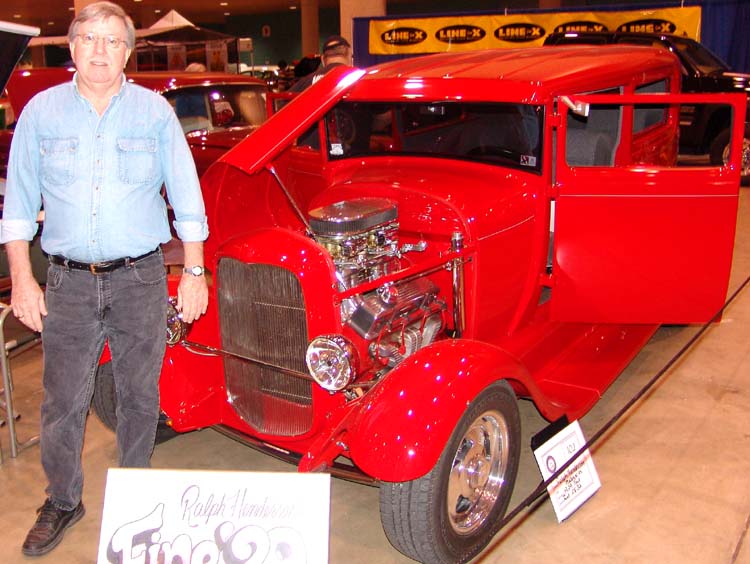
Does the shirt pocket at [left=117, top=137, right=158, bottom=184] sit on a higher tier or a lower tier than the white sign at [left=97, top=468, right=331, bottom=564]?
higher

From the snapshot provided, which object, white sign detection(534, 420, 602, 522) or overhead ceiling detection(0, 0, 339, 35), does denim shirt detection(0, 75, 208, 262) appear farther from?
overhead ceiling detection(0, 0, 339, 35)

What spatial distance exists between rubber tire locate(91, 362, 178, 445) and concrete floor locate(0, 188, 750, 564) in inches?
8.4

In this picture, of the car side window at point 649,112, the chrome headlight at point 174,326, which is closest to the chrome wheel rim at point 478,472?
the chrome headlight at point 174,326

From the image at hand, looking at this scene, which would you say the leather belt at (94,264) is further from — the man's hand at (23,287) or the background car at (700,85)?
the background car at (700,85)

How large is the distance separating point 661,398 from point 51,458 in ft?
10.2

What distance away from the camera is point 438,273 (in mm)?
3348

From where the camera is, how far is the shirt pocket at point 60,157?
244 cm

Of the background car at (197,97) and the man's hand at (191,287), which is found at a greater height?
the background car at (197,97)

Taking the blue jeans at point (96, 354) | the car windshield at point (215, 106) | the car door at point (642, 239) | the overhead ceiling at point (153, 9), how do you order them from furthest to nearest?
the overhead ceiling at point (153, 9) → the car windshield at point (215, 106) → the car door at point (642, 239) → the blue jeans at point (96, 354)

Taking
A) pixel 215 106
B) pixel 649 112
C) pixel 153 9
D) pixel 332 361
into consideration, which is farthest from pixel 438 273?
pixel 153 9

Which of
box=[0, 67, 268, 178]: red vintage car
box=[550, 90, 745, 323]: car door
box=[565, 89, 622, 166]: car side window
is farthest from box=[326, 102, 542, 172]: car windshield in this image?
box=[0, 67, 268, 178]: red vintage car

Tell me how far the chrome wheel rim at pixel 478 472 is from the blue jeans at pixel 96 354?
1.20 m

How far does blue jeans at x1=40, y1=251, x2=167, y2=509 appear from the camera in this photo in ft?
8.55

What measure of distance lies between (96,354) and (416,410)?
48.0 inches
